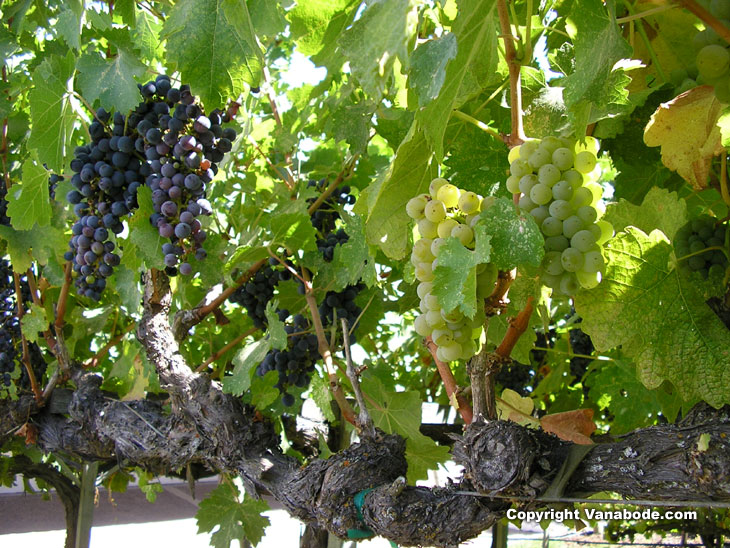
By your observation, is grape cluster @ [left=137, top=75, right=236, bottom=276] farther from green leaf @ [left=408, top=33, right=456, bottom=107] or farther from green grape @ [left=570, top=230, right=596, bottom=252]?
green grape @ [left=570, top=230, right=596, bottom=252]

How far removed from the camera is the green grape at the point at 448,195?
3.13 feet

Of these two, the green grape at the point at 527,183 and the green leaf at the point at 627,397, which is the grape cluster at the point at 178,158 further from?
the green leaf at the point at 627,397

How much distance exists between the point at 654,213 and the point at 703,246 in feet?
0.32

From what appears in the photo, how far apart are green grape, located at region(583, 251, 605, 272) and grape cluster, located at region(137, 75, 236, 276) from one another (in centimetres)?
104

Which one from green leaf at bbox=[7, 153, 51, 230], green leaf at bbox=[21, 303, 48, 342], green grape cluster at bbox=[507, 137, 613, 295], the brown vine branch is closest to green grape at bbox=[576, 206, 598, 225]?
green grape cluster at bbox=[507, 137, 613, 295]

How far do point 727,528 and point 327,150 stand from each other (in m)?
2.63

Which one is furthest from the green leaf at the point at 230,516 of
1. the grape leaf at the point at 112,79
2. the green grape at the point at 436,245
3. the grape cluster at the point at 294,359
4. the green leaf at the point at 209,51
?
the green grape at the point at 436,245

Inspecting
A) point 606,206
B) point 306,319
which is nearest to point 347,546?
point 306,319

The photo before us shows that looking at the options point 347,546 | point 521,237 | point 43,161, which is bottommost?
point 347,546

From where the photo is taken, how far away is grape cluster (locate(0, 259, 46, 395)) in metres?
2.51

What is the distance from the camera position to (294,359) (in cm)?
199

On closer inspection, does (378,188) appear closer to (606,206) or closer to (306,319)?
(606,206)

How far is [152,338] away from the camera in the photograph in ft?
6.34

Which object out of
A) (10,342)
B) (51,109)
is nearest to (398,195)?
(51,109)
